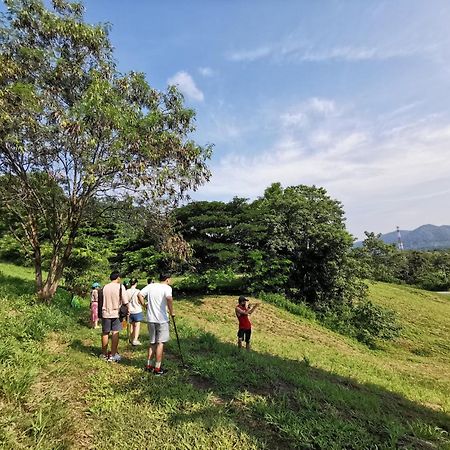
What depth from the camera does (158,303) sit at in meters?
6.79

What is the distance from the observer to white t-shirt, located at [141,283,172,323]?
675 centimetres

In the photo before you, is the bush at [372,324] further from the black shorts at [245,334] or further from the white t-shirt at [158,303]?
the white t-shirt at [158,303]

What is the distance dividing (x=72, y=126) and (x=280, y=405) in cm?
842

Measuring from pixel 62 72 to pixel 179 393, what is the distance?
999 cm

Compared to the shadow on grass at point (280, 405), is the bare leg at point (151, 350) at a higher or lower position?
higher

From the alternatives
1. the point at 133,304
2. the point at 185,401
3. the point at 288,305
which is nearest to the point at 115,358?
the point at 133,304

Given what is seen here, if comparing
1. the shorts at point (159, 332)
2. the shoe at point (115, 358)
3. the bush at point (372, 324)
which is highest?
the shorts at point (159, 332)

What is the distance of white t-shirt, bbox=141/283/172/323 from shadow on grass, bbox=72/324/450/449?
3.46 ft

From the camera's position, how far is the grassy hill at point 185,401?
4.57 metres

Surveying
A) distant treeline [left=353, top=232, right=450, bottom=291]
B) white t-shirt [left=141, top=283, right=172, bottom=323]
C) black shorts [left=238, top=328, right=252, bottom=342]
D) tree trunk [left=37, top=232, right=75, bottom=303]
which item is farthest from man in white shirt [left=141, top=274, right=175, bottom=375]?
distant treeline [left=353, top=232, right=450, bottom=291]

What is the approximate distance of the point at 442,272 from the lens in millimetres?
46281

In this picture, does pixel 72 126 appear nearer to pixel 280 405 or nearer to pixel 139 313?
pixel 139 313

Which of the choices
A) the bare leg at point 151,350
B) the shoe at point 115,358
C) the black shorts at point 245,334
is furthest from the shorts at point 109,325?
the black shorts at point 245,334

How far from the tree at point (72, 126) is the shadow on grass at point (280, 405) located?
515 centimetres
